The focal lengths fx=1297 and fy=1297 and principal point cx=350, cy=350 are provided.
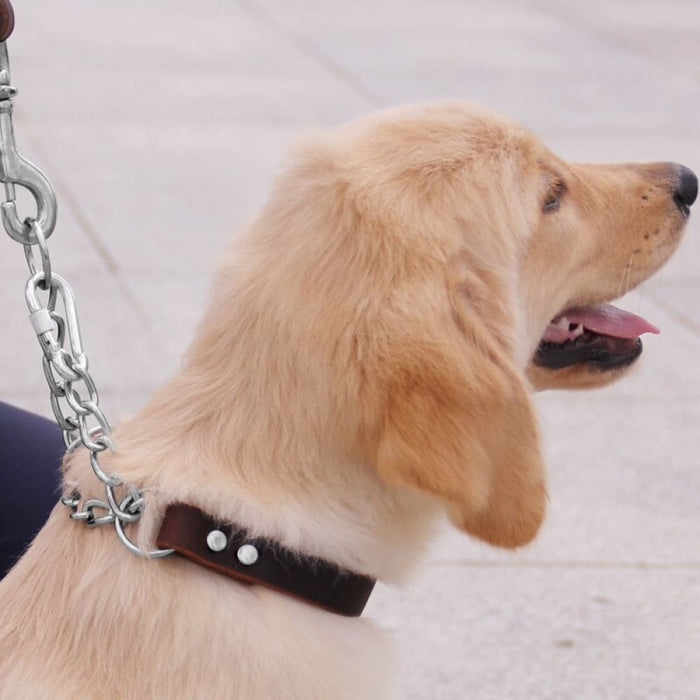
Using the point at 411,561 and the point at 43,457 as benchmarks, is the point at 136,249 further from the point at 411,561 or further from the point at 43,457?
the point at 411,561

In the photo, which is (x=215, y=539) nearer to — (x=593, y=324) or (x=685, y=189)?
(x=593, y=324)

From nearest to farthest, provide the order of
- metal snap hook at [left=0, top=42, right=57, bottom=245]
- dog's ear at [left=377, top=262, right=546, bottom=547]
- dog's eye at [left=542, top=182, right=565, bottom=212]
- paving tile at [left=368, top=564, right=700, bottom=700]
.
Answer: dog's ear at [left=377, top=262, right=546, bottom=547], metal snap hook at [left=0, top=42, right=57, bottom=245], dog's eye at [left=542, top=182, right=565, bottom=212], paving tile at [left=368, top=564, right=700, bottom=700]

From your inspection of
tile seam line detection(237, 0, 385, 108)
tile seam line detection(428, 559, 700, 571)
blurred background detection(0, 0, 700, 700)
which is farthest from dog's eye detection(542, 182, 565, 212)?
tile seam line detection(237, 0, 385, 108)

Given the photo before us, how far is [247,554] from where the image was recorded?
229 centimetres

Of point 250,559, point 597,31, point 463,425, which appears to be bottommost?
point 597,31

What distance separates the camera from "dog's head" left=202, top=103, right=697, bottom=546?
228 centimetres

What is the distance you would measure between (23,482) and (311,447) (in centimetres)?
119

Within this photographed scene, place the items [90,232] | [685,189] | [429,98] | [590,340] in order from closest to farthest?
[590,340] < [685,189] < [90,232] < [429,98]

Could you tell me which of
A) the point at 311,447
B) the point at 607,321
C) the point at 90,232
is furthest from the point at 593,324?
the point at 90,232

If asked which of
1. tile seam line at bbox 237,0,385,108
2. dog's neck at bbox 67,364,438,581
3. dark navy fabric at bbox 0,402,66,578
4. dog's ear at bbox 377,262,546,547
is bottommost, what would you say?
tile seam line at bbox 237,0,385,108

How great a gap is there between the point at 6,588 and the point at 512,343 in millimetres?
1076

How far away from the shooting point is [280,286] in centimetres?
238

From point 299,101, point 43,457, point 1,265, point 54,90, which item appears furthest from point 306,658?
point 54,90

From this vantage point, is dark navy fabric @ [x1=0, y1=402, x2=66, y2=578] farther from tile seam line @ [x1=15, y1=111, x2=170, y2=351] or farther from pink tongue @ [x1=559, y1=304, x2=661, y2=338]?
tile seam line @ [x1=15, y1=111, x2=170, y2=351]
